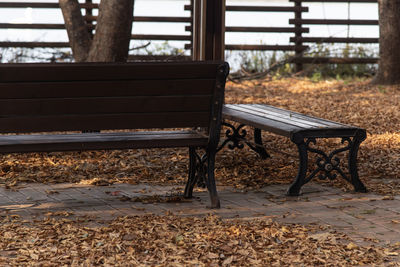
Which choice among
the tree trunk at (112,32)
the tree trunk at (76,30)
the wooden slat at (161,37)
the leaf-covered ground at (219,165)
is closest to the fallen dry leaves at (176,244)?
the leaf-covered ground at (219,165)

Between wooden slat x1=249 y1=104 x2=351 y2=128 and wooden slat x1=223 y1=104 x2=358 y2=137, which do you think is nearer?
wooden slat x1=223 y1=104 x2=358 y2=137

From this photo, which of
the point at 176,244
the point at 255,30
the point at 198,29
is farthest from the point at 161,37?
the point at 176,244

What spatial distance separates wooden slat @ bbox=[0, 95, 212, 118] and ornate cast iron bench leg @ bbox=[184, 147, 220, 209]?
0.41 meters

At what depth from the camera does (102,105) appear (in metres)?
4.61

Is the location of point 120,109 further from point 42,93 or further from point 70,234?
point 70,234

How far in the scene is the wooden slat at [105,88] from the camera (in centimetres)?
442

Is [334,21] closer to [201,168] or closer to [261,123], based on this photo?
[261,123]

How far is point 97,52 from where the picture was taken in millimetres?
8141

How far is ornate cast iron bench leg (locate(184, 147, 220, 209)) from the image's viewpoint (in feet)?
16.3

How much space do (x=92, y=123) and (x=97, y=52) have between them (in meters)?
3.64

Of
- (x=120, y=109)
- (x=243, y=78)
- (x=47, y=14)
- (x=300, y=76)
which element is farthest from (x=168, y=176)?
(x=47, y=14)

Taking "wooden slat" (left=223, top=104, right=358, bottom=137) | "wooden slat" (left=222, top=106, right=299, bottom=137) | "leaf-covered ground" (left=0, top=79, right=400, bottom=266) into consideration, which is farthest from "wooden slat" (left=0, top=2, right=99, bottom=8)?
"wooden slat" (left=222, top=106, right=299, bottom=137)

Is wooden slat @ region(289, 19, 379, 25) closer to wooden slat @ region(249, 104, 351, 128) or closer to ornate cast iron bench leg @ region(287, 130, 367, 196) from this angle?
wooden slat @ region(249, 104, 351, 128)

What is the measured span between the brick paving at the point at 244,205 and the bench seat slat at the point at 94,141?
45 cm
